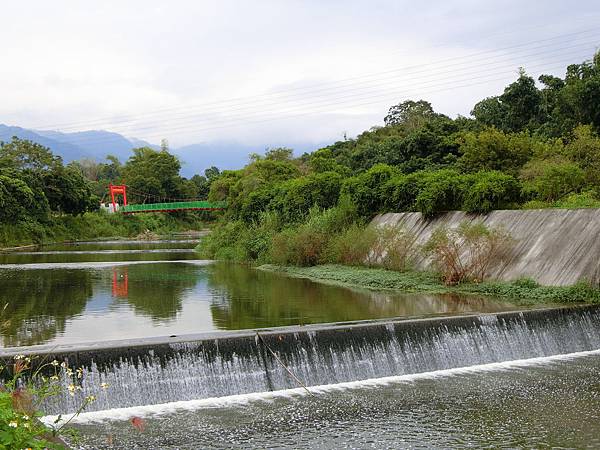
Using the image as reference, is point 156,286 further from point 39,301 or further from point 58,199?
point 58,199

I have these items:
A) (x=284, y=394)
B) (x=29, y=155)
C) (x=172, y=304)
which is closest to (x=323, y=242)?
(x=172, y=304)

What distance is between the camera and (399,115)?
228 feet

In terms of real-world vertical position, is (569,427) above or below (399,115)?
below

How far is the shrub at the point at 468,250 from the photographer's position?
2091 centimetres

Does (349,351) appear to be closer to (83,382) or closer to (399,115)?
(83,382)

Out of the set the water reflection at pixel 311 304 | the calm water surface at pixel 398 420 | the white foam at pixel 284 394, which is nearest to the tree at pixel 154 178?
the water reflection at pixel 311 304

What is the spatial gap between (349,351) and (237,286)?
1184 centimetres

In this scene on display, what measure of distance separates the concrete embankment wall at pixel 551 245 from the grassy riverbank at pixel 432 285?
48cm

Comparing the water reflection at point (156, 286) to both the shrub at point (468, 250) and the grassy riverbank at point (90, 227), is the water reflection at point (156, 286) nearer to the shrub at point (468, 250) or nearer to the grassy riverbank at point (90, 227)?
the shrub at point (468, 250)

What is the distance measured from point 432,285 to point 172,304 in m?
8.18

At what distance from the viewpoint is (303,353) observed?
1257 centimetres

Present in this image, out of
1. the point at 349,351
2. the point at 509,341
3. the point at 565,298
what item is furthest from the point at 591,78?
the point at 349,351

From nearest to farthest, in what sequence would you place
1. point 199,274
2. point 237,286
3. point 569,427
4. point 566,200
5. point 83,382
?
1. point 569,427
2. point 83,382
3. point 566,200
4. point 237,286
5. point 199,274

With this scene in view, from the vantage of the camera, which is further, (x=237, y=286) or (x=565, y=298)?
(x=237, y=286)
